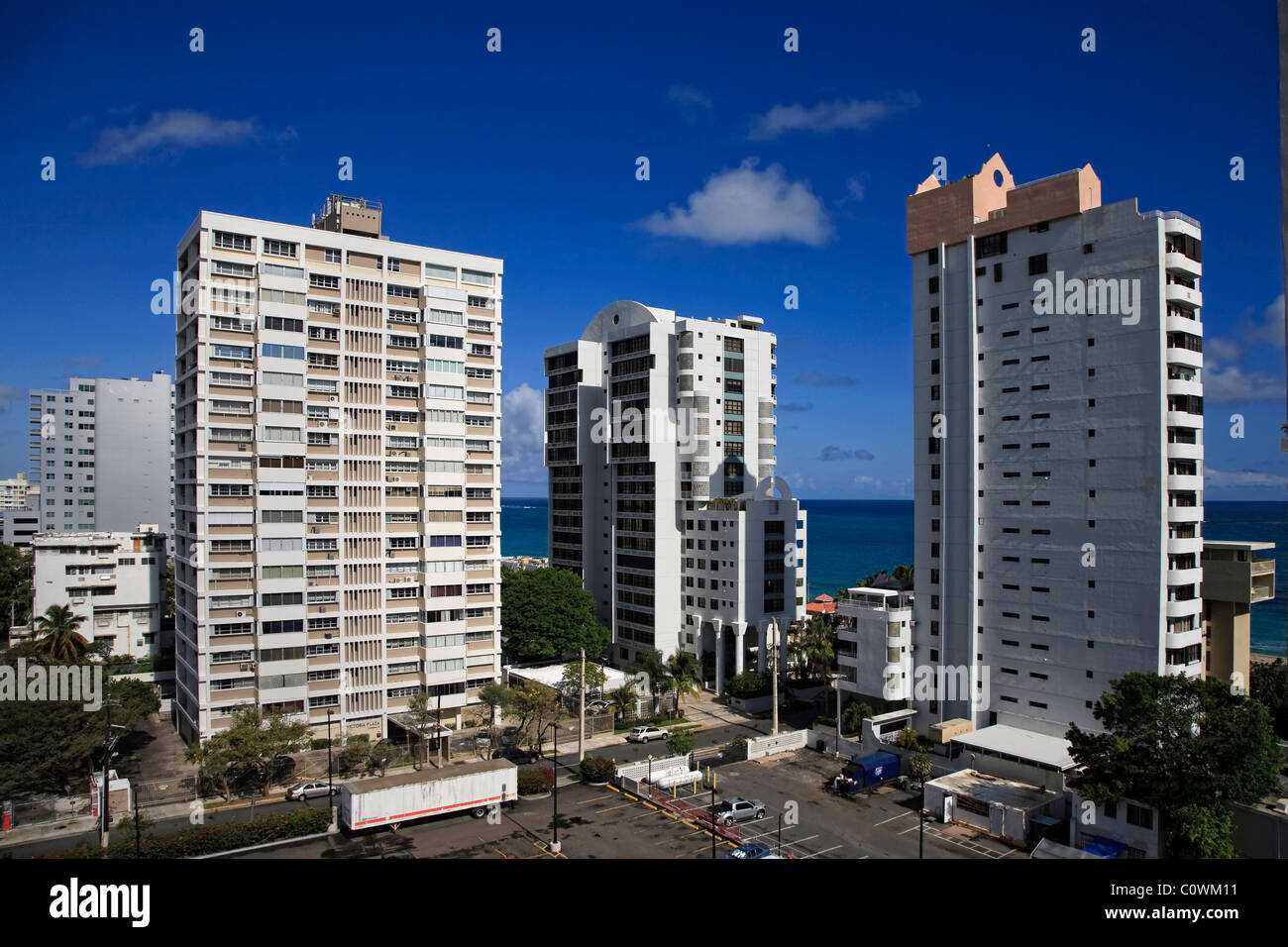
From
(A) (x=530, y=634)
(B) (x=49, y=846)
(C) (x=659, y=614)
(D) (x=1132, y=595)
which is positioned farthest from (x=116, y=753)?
(D) (x=1132, y=595)

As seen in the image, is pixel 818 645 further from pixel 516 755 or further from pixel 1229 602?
pixel 1229 602

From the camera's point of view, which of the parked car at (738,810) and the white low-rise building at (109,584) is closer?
the parked car at (738,810)

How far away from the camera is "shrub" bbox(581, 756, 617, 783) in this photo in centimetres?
3856

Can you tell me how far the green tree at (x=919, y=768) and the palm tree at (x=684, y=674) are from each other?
1546 centimetres

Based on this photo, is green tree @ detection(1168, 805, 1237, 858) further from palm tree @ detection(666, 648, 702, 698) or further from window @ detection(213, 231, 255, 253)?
window @ detection(213, 231, 255, 253)

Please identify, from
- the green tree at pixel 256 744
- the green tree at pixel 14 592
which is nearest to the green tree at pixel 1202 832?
the green tree at pixel 256 744

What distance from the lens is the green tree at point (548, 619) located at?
58656 mm

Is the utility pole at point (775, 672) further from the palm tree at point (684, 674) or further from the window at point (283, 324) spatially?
the window at point (283, 324)

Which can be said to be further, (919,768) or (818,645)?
(818,645)

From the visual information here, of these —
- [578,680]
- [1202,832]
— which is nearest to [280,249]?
[578,680]

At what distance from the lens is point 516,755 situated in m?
42.8
